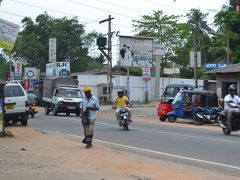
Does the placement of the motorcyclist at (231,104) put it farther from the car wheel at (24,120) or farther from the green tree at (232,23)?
the green tree at (232,23)

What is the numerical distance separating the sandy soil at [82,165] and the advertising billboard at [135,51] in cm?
4117

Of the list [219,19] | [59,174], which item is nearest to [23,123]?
[59,174]

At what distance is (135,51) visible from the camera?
5809 cm

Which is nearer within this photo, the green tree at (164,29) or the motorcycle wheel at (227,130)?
the motorcycle wheel at (227,130)

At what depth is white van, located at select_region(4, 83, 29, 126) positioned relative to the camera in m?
25.7

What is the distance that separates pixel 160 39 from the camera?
78.9m

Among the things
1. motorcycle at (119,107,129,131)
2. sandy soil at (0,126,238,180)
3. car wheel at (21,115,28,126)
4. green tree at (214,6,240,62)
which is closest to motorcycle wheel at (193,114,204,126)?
motorcycle at (119,107,129,131)

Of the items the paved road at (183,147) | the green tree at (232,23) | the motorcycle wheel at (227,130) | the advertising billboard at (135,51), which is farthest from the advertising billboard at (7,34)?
the advertising billboard at (135,51)

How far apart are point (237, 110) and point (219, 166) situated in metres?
9.38

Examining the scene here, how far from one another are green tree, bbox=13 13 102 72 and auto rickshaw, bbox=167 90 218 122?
54990mm

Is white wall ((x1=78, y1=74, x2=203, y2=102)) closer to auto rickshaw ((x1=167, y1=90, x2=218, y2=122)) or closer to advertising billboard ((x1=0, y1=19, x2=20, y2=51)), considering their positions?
auto rickshaw ((x1=167, y1=90, x2=218, y2=122))

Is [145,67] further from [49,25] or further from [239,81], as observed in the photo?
[49,25]

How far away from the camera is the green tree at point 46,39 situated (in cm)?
8488

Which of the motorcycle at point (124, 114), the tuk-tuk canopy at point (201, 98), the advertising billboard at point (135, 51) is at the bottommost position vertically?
the motorcycle at point (124, 114)
